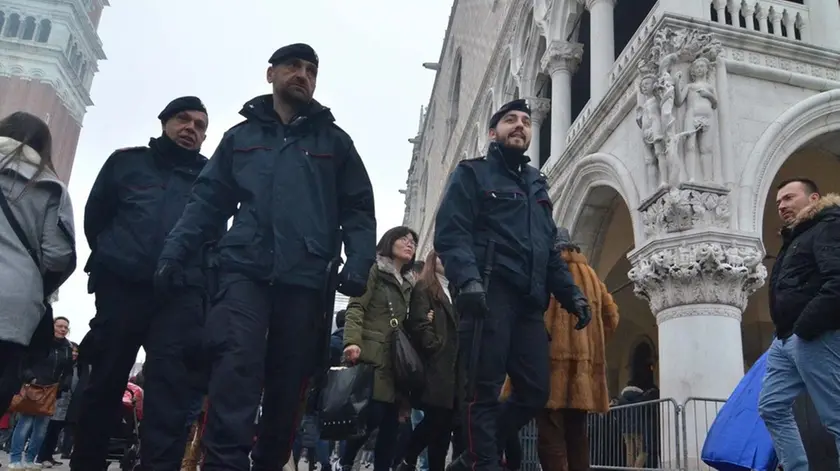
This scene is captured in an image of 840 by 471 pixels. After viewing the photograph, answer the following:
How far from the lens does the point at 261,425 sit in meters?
3.01

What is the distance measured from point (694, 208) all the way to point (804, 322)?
4676 millimetres

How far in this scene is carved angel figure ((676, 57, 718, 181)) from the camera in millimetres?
8375

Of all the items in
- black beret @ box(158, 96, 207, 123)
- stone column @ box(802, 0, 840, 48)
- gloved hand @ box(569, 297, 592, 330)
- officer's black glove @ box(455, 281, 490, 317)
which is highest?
stone column @ box(802, 0, 840, 48)

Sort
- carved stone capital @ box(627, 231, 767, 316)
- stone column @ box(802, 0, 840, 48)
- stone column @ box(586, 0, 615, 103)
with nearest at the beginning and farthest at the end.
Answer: carved stone capital @ box(627, 231, 767, 316) → stone column @ box(802, 0, 840, 48) → stone column @ box(586, 0, 615, 103)

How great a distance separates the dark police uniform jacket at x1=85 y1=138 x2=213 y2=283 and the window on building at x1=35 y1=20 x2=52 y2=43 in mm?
57791

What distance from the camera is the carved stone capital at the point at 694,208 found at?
8156 mm

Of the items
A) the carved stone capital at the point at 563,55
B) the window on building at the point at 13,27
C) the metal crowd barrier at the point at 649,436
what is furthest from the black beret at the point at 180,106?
the window on building at the point at 13,27

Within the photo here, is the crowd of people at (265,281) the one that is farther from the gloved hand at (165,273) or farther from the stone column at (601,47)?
the stone column at (601,47)

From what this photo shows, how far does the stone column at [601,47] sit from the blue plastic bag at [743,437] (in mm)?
6683

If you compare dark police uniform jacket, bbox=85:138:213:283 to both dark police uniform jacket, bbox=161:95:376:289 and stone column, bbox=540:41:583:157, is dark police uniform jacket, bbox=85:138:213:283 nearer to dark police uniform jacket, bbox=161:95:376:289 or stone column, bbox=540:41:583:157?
dark police uniform jacket, bbox=161:95:376:289

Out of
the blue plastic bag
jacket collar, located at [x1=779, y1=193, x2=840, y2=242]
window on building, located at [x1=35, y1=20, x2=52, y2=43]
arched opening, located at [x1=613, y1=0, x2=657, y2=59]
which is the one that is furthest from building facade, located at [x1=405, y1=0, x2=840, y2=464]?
window on building, located at [x1=35, y1=20, x2=52, y2=43]

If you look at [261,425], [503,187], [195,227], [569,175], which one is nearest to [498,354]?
[503,187]

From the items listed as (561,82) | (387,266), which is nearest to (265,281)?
(387,266)

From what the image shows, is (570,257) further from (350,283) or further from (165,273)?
(165,273)
